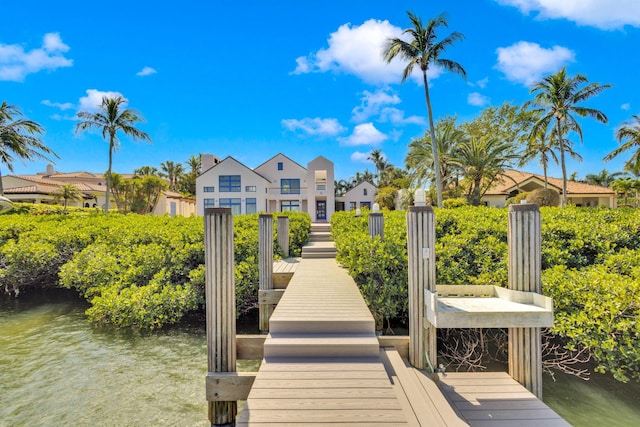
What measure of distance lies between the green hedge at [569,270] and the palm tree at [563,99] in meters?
16.5

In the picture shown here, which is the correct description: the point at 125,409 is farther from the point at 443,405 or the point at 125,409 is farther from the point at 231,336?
the point at 443,405

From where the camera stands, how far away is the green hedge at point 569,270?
379cm

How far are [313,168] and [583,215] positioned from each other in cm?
2331

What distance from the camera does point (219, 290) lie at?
326 cm

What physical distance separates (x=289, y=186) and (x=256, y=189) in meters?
3.49

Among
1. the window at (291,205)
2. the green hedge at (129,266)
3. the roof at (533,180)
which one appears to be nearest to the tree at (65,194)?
the window at (291,205)

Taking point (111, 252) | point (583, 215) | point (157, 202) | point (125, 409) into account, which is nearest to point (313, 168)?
point (157, 202)

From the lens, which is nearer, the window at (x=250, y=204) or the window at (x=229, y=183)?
the window at (x=250, y=204)

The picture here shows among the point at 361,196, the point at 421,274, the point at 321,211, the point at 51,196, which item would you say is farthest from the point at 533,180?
the point at 51,196

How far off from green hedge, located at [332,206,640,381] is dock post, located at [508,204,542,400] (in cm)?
108

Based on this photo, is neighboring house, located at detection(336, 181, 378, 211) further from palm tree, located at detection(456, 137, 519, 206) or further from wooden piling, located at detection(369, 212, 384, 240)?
wooden piling, located at detection(369, 212, 384, 240)

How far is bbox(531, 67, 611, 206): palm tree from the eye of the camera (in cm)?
1933

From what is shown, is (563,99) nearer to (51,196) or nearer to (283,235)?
(283,235)

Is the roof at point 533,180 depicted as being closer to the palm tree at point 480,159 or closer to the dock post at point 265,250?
the palm tree at point 480,159
